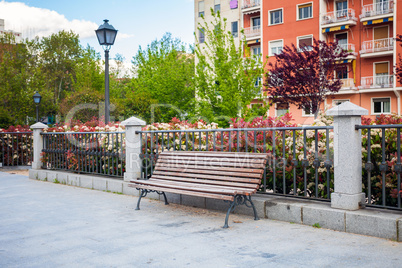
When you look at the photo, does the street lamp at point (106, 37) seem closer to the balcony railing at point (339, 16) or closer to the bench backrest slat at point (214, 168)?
the bench backrest slat at point (214, 168)

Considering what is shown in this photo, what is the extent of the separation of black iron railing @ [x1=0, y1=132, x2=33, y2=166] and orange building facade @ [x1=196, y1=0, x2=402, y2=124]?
20.0 metres

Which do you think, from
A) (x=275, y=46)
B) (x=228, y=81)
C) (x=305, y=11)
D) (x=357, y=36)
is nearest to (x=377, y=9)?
(x=357, y=36)

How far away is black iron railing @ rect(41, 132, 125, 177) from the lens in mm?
8820

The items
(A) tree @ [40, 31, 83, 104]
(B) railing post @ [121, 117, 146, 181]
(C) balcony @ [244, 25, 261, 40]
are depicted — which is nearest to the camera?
(B) railing post @ [121, 117, 146, 181]

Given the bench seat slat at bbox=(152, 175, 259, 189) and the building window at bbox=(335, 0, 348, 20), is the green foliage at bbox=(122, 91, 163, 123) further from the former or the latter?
the building window at bbox=(335, 0, 348, 20)

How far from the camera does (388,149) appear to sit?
5.17m

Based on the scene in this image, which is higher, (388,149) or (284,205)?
(388,149)

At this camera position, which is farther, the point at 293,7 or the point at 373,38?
the point at 293,7

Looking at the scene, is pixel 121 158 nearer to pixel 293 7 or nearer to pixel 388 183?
pixel 388 183

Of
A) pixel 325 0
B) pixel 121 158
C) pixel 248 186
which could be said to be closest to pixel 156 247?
pixel 248 186

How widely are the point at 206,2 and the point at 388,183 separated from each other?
4517 centimetres

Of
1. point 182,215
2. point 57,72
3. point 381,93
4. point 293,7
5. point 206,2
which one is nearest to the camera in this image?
point 182,215

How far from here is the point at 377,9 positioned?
32281 mm

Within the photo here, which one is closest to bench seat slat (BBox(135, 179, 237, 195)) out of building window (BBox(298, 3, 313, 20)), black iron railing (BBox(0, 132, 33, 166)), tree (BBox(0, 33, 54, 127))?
black iron railing (BBox(0, 132, 33, 166))
